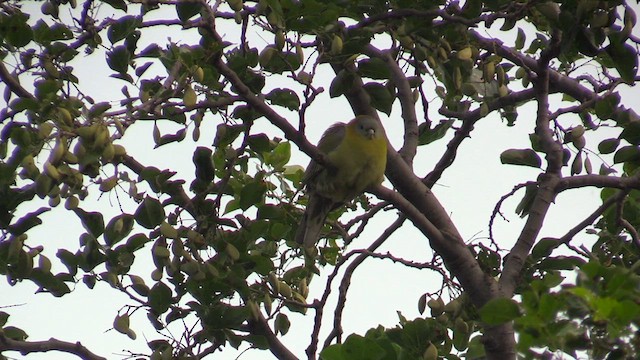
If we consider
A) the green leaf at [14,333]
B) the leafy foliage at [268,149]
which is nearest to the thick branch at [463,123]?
the leafy foliage at [268,149]

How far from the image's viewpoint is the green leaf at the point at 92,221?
336 centimetres

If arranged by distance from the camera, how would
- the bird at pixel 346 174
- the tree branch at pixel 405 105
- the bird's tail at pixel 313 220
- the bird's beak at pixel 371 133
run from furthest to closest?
the bird's beak at pixel 371 133, the bird at pixel 346 174, the bird's tail at pixel 313 220, the tree branch at pixel 405 105

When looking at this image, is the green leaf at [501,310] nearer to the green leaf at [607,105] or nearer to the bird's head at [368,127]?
the green leaf at [607,105]

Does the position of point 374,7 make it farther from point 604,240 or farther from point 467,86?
point 604,240

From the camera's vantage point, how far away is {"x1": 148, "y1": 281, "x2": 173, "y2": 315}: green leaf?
3.53 meters

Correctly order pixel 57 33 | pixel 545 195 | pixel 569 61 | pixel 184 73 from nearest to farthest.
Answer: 1. pixel 184 73
2. pixel 57 33
3. pixel 545 195
4. pixel 569 61

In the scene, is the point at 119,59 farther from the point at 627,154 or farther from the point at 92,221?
the point at 627,154

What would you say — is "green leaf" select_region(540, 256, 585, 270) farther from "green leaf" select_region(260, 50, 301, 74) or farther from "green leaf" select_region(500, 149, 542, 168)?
"green leaf" select_region(260, 50, 301, 74)

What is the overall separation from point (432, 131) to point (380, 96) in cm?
50

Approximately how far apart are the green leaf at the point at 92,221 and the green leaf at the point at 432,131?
1.66m

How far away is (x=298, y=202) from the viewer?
4.72 metres

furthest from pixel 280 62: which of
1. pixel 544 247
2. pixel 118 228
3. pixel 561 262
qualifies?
pixel 561 262

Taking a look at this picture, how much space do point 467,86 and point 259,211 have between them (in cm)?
99

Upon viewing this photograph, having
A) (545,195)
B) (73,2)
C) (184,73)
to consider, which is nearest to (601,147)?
(545,195)
